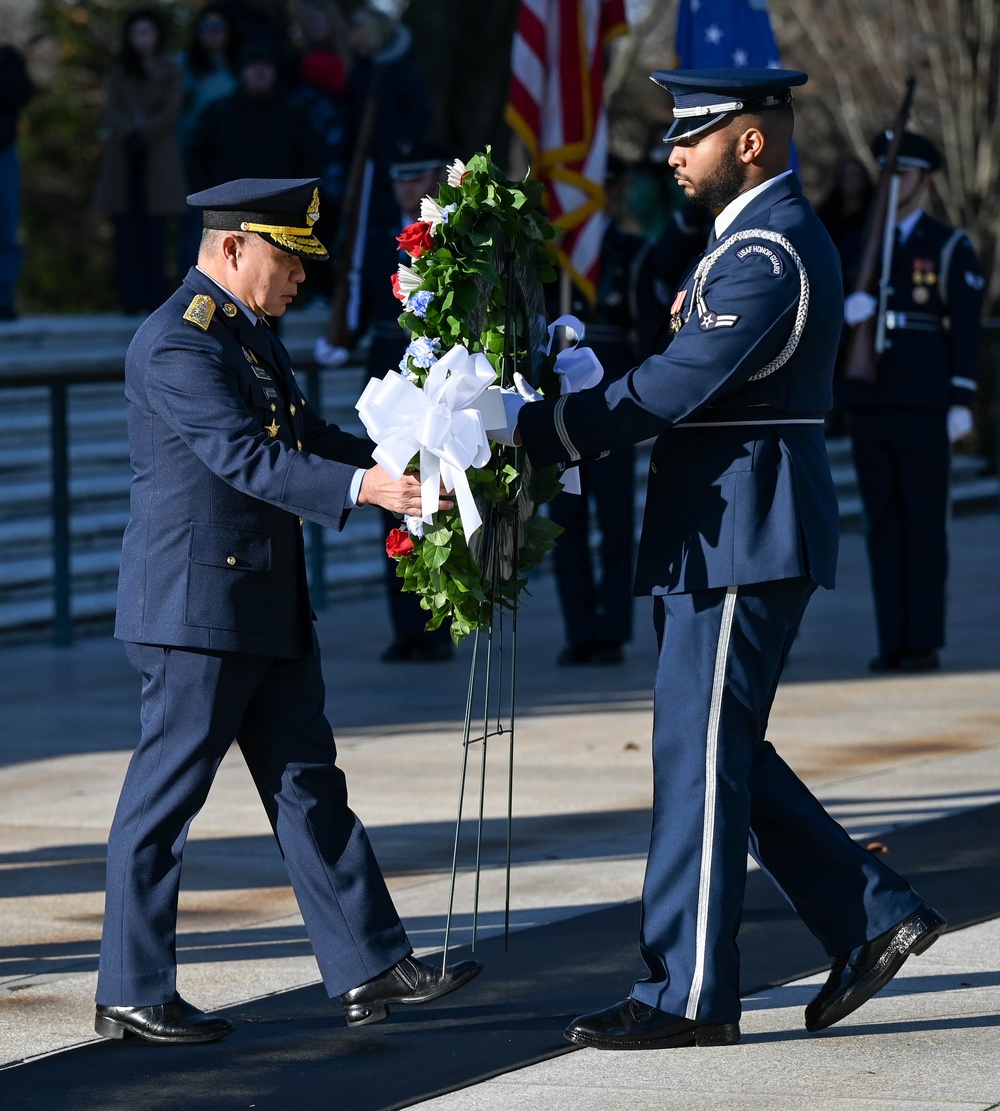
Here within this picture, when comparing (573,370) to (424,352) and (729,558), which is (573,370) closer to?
(424,352)

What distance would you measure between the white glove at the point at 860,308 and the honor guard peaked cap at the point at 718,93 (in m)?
5.23

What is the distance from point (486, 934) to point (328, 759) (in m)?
→ 0.97

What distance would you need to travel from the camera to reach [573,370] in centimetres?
488

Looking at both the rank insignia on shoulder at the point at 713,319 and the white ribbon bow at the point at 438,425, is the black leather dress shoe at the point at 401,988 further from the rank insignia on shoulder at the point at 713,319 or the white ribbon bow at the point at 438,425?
the rank insignia on shoulder at the point at 713,319

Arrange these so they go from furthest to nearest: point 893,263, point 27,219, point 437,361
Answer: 1. point 27,219
2. point 893,263
3. point 437,361

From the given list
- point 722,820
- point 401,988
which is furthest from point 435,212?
point 401,988

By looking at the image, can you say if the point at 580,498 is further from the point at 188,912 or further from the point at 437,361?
the point at 437,361

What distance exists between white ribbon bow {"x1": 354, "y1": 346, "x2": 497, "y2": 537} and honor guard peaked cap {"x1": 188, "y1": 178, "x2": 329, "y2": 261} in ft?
1.45

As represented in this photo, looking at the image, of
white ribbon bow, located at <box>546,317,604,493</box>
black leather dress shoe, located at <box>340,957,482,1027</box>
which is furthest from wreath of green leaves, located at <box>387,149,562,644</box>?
black leather dress shoe, located at <box>340,957,482,1027</box>

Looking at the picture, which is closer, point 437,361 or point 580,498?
point 437,361

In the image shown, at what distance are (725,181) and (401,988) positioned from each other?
1.80 metres

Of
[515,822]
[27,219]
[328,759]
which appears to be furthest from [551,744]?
[27,219]

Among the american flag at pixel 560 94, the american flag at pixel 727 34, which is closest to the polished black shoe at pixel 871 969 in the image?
the american flag at pixel 727 34

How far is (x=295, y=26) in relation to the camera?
26891 mm
